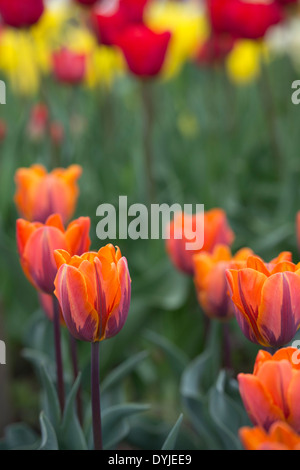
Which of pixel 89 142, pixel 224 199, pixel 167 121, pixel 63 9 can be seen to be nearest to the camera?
pixel 224 199

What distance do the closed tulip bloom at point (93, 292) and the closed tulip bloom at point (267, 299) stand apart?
0.08m

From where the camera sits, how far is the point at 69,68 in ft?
6.00

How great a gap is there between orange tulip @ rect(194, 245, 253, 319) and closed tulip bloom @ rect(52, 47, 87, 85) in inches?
49.4

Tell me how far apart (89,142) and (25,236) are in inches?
46.4

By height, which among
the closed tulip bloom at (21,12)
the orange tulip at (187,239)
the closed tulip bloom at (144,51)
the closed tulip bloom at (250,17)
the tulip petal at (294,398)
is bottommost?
the tulip petal at (294,398)

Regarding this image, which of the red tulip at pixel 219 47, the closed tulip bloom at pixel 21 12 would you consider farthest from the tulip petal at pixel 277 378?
the red tulip at pixel 219 47

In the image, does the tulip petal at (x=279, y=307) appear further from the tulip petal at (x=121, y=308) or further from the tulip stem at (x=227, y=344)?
the tulip stem at (x=227, y=344)

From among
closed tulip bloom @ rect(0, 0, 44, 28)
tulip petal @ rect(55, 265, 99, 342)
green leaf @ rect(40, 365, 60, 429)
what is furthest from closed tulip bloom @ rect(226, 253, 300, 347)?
closed tulip bloom @ rect(0, 0, 44, 28)

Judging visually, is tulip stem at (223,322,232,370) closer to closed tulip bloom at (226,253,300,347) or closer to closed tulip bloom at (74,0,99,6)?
closed tulip bloom at (226,253,300,347)

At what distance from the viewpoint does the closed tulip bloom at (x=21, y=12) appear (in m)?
1.23

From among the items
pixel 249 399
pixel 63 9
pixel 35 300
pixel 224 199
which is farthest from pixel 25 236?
pixel 63 9

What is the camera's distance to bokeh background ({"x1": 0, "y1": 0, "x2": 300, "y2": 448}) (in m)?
1.01
